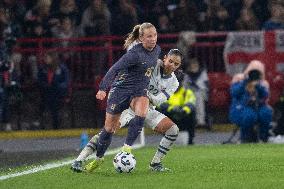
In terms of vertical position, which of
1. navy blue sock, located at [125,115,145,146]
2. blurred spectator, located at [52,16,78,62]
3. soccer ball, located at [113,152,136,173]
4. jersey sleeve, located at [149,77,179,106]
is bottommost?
soccer ball, located at [113,152,136,173]

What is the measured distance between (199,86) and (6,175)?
924cm

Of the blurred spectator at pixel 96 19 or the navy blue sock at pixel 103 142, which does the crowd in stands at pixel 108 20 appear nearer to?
the blurred spectator at pixel 96 19

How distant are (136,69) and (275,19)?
1013 cm

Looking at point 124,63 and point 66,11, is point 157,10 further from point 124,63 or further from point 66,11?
point 124,63

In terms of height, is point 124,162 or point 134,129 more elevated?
point 134,129

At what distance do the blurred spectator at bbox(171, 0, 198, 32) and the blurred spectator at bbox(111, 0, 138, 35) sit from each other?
96cm

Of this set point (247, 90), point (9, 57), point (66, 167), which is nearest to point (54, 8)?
point (9, 57)

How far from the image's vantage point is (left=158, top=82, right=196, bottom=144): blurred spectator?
21453 mm

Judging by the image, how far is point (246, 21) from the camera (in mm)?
24531

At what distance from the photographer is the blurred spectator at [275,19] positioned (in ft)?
77.9

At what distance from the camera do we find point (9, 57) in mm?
23703

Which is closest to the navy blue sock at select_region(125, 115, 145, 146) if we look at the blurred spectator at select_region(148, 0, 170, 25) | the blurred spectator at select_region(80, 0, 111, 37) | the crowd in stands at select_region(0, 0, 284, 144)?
Answer: the crowd in stands at select_region(0, 0, 284, 144)

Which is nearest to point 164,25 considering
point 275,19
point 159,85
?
point 275,19

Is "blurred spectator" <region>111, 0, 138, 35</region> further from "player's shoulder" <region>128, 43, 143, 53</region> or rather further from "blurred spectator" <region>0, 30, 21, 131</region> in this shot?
"player's shoulder" <region>128, 43, 143, 53</region>
